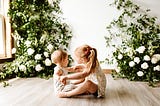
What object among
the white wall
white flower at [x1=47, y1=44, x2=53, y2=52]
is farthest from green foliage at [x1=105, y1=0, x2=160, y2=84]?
white flower at [x1=47, y1=44, x2=53, y2=52]

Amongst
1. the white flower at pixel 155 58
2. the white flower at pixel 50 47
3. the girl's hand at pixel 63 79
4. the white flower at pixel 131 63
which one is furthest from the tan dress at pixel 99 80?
the white flower at pixel 50 47

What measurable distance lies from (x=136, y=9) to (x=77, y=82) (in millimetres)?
2009

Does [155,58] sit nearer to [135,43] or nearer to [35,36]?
[135,43]

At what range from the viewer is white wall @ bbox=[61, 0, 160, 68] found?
4.59 m

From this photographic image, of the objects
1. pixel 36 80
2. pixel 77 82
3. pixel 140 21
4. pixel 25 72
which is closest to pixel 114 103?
pixel 77 82

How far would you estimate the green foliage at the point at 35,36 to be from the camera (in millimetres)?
4176

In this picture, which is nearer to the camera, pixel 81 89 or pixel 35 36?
pixel 81 89

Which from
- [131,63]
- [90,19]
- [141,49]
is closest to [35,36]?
[90,19]

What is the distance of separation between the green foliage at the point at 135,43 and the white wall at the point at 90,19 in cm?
12

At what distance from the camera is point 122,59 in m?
4.27

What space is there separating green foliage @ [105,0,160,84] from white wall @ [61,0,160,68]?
0.40 ft

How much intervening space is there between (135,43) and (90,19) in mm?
937

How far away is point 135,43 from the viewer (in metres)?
4.22

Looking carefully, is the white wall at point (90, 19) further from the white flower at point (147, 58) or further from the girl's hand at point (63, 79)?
the girl's hand at point (63, 79)
